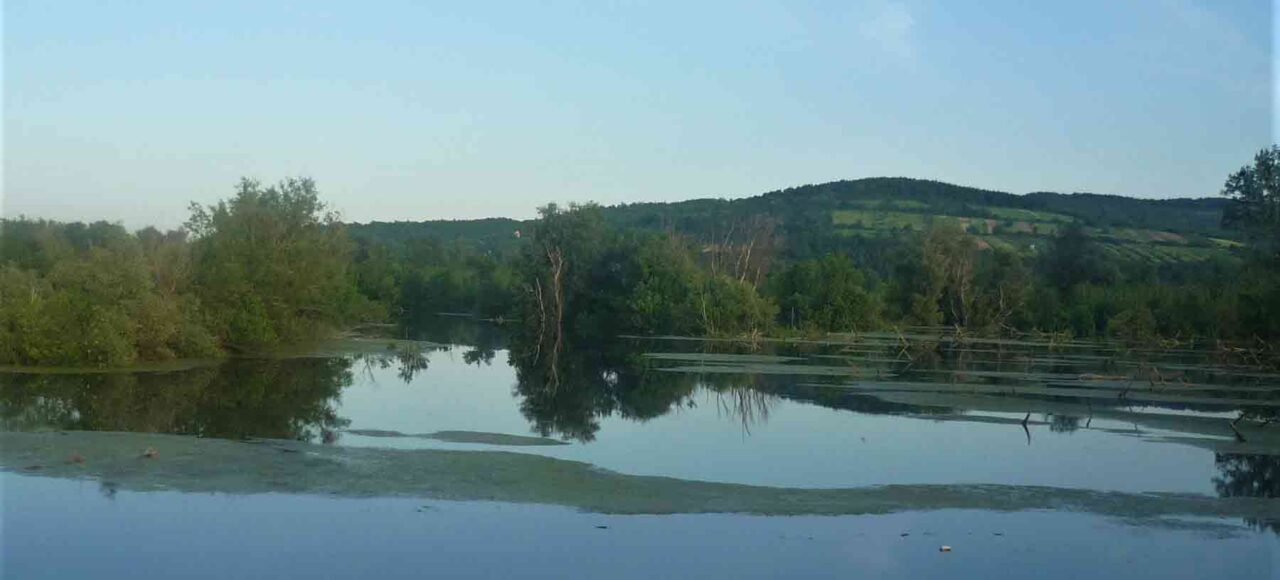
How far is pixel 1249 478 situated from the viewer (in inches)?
651

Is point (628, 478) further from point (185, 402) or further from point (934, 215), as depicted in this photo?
point (934, 215)

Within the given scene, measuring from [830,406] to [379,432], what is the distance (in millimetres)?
10281

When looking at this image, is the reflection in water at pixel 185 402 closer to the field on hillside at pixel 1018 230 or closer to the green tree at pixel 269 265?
the green tree at pixel 269 265

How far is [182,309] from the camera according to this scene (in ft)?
110

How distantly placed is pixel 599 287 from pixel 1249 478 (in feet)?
180

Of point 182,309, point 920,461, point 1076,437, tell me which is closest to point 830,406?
point 1076,437

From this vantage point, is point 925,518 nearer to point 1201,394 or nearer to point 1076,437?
point 1076,437

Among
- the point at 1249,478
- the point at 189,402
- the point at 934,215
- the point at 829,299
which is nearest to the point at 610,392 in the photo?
the point at 189,402

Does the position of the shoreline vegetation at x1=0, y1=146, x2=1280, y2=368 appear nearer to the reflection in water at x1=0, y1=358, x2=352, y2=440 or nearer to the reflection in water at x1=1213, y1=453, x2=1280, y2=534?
the reflection in water at x1=0, y1=358, x2=352, y2=440

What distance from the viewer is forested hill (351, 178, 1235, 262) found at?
98875 millimetres

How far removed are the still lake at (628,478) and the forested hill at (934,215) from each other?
68.7 metres

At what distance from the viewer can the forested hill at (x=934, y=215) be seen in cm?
9888

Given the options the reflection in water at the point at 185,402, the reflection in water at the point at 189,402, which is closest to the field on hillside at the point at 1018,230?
the reflection in water at the point at 189,402

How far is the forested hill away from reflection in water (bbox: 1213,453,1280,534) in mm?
75476
